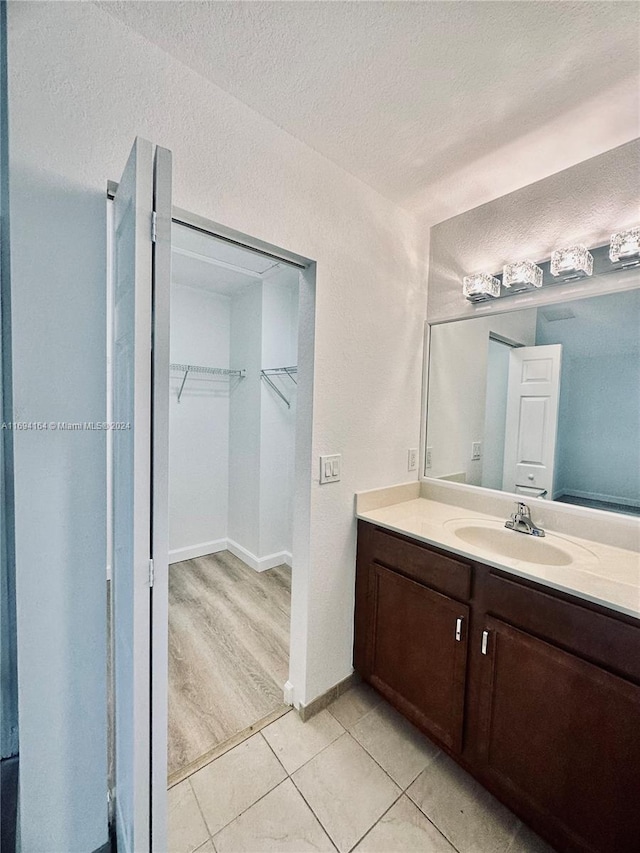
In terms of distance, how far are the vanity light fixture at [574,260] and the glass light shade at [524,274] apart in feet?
0.30

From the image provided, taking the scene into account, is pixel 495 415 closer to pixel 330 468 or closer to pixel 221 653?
pixel 330 468

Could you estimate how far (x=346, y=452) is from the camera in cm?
164

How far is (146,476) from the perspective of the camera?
0.72 m

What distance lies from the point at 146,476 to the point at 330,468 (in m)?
0.94

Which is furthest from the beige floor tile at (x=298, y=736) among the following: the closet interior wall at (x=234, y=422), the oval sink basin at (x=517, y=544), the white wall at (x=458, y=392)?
the closet interior wall at (x=234, y=422)

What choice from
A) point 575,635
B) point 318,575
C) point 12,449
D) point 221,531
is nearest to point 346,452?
point 318,575

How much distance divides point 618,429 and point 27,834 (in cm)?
224

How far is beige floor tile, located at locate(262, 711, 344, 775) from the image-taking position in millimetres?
1409

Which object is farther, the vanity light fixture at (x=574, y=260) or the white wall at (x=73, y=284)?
the vanity light fixture at (x=574, y=260)

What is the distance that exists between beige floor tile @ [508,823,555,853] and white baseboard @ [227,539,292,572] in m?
2.08

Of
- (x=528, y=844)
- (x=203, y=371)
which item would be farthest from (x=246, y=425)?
(x=528, y=844)

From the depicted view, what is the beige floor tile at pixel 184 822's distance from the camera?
1114 mm

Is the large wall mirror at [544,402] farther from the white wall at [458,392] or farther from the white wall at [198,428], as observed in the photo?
the white wall at [198,428]

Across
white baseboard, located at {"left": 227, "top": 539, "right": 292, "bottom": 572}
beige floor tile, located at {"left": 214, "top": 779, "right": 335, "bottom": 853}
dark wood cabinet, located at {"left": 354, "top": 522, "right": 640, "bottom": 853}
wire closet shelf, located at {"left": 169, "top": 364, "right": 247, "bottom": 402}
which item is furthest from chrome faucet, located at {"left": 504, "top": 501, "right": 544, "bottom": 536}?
wire closet shelf, located at {"left": 169, "top": 364, "right": 247, "bottom": 402}
